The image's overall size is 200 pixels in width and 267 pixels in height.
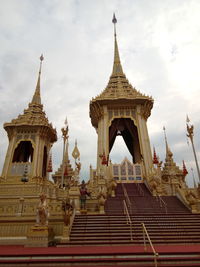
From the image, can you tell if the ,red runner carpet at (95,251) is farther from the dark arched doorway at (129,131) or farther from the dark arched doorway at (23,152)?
the dark arched doorway at (23,152)

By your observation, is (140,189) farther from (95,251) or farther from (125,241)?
(95,251)

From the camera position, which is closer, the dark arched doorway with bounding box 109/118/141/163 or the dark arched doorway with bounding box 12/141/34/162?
the dark arched doorway with bounding box 109/118/141/163

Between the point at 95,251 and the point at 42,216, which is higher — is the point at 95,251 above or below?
below

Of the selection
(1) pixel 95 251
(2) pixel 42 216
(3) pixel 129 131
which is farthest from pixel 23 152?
(1) pixel 95 251

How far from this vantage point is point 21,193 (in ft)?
62.8

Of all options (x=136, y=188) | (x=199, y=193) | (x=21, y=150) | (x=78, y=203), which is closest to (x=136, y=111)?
(x=136, y=188)

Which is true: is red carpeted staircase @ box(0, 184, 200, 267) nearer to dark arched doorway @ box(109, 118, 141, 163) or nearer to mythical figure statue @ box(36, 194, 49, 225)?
mythical figure statue @ box(36, 194, 49, 225)

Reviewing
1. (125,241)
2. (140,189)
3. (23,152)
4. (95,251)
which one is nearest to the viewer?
(95,251)

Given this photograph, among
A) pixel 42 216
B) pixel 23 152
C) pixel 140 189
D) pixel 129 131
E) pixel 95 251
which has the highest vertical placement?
pixel 129 131

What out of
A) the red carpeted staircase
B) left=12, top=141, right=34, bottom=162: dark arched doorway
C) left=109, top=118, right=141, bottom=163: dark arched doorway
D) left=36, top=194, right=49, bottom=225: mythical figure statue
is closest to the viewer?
the red carpeted staircase

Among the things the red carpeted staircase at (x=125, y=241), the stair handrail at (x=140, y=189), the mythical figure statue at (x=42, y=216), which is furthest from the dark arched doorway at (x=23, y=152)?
the mythical figure statue at (x=42, y=216)

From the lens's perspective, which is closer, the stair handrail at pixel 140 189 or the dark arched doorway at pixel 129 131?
the stair handrail at pixel 140 189

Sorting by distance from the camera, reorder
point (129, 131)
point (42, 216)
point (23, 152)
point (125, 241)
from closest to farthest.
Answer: point (125, 241), point (42, 216), point (129, 131), point (23, 152)

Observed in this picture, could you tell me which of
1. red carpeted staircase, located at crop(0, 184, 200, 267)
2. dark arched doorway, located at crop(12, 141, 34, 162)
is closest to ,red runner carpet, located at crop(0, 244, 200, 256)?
red carpeted staircase, located at crop(0, 184, 200, 267)
